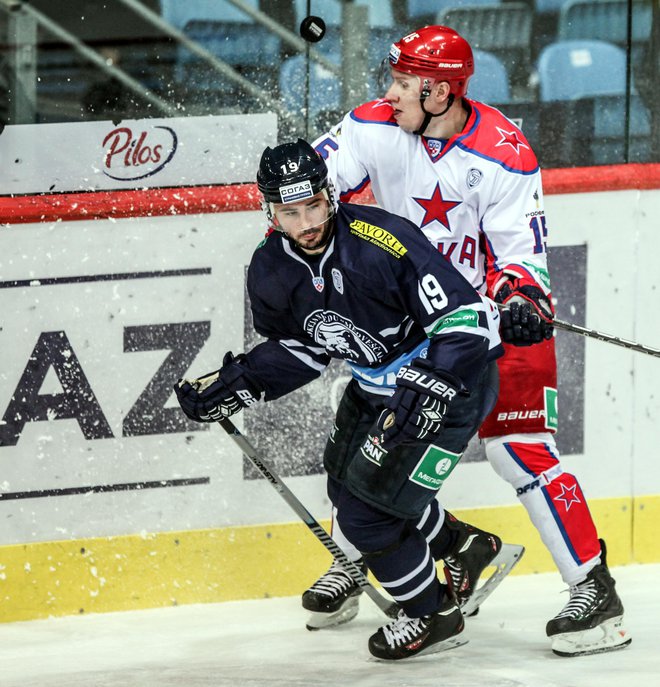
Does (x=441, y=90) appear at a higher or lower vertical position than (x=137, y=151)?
higher

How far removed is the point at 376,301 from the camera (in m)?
2.97

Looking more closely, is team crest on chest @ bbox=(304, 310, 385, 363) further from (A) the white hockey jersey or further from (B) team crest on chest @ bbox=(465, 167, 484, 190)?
(B) team crest on chest @ bbox=(465, 167, 484, 190)

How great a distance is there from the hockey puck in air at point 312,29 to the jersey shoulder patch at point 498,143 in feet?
1.97

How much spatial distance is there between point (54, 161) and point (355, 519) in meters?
1.27

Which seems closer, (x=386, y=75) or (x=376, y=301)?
(x=376, y=301)

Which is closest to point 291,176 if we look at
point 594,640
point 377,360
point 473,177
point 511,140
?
point 377,360

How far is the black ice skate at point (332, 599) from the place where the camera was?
3.60 meters

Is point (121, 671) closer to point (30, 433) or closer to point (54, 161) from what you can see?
point (30, 433)

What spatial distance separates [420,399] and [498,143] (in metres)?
0.79

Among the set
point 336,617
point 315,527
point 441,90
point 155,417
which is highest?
point 441,90

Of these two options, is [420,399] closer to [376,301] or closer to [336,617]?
[376,301]

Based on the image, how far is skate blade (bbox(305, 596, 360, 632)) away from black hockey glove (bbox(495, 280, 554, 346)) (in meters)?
0.96

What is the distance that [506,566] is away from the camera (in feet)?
11.7

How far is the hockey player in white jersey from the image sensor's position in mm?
3268
